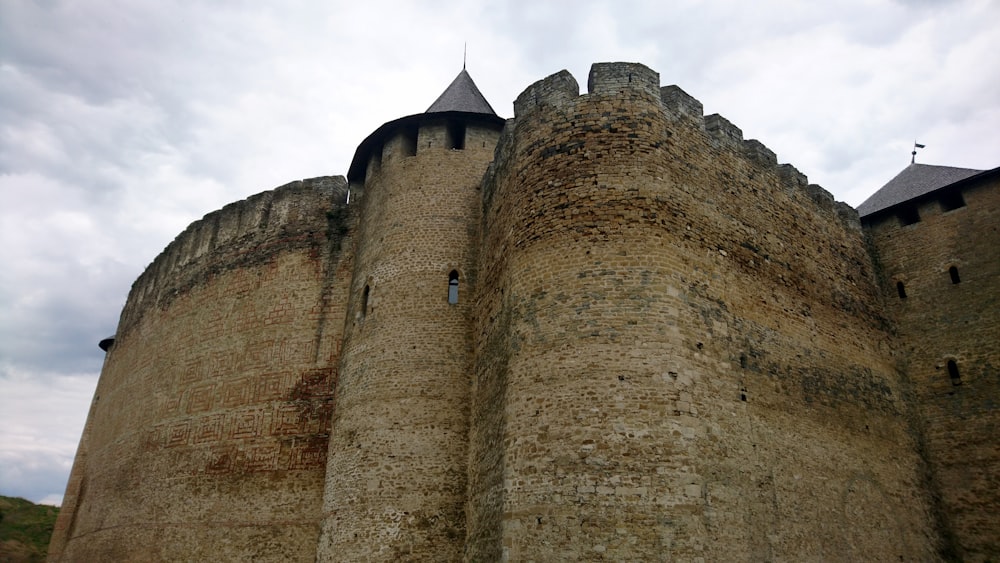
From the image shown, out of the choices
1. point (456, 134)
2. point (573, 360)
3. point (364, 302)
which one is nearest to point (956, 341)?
point (573, 360)

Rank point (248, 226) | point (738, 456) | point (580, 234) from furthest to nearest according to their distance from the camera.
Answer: point (248, 226) → point (580, 234) → point (738, 456)

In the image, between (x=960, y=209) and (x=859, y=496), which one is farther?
(x=960, y=209)

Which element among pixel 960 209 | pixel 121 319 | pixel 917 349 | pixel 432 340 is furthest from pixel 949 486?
pixel 121 319

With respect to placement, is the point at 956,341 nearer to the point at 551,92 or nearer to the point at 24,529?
the point at 551,92

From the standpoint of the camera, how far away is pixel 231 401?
14.4 metres

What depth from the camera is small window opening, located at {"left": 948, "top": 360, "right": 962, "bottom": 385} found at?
42.6ft

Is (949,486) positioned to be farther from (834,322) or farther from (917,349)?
(834,322)

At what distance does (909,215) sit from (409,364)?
36.9 feet

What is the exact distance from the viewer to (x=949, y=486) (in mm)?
12391

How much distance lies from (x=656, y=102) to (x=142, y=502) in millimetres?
13410

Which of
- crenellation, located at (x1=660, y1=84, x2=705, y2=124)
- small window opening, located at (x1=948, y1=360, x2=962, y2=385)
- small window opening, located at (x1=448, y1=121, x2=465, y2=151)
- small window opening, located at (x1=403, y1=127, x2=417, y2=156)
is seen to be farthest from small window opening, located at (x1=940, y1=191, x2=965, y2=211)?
small window opening, located at (x1=403, y1=127, x2=417, y2=156)

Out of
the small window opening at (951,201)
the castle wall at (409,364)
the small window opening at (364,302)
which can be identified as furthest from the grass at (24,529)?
the small window opening at (951,201)

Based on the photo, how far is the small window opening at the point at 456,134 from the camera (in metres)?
14.0

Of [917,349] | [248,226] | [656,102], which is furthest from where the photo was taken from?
[248,226]
